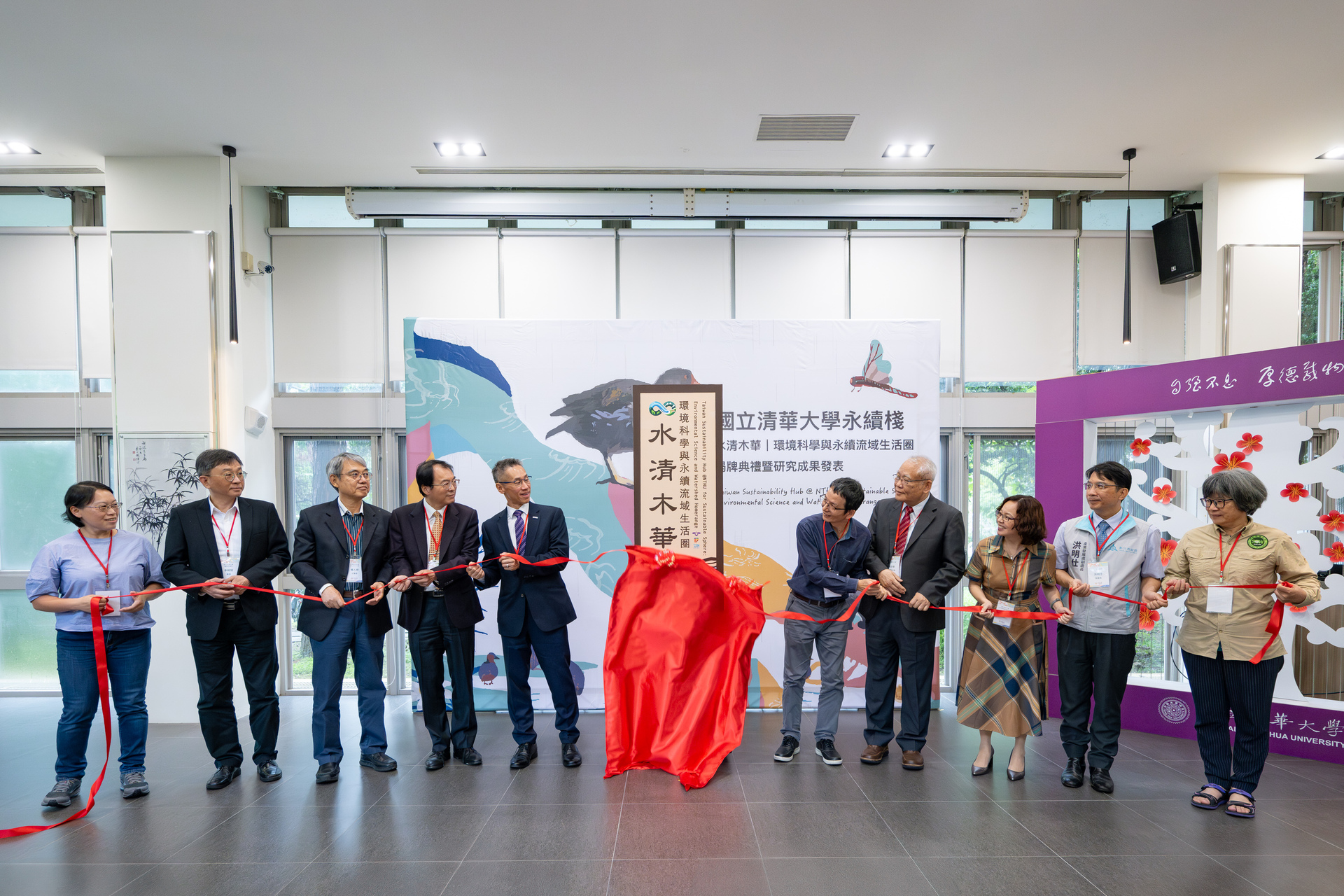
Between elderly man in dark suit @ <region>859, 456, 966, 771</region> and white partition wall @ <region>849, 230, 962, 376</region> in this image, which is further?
white partition wall @ <region>849, 230, 962, 376</region>

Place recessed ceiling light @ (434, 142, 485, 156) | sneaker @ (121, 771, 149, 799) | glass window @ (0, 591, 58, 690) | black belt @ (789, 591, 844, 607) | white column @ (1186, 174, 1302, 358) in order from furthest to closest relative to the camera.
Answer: glass window @ (0, 591, 58, 690)
white column @ (1186, 174, 1302, 358)
recessed ceiling light @ (434, 142, 485, 156)
black belt @ (789, 591, 844, 607)
sneaker @ (121, 771, 149, 799)

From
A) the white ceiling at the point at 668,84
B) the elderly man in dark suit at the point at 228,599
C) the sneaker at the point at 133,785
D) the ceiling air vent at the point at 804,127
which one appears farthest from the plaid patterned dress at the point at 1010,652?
the sneaker at the point at 133,785

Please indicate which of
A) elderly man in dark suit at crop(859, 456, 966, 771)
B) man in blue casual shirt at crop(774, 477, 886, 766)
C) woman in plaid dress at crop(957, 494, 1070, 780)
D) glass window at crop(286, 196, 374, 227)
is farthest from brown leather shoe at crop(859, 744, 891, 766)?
glass window at crop(286, 196, 374, 227)

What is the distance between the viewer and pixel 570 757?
369 cm

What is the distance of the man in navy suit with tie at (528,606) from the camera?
371 cm

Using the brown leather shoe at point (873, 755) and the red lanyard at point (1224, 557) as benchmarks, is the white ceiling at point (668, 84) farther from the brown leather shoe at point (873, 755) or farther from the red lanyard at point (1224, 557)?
the brown leather shoe at point (873, 755)

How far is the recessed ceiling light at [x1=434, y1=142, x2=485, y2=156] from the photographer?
4.56m

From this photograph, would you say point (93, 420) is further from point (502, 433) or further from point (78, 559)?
point (502, 433)

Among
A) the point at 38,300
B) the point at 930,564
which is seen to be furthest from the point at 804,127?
the point at 38,300

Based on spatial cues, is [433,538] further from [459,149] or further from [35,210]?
[35,210]

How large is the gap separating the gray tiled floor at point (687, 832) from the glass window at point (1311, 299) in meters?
3.29

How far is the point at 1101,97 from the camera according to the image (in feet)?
13.0

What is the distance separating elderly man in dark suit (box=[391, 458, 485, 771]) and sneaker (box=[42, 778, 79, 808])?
1649 mm

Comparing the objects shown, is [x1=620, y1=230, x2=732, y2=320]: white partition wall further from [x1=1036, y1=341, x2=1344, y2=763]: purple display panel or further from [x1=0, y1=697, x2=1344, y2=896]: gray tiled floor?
[x1=0, y1=697, x2=1344, y2=896]: gray tiled floor
